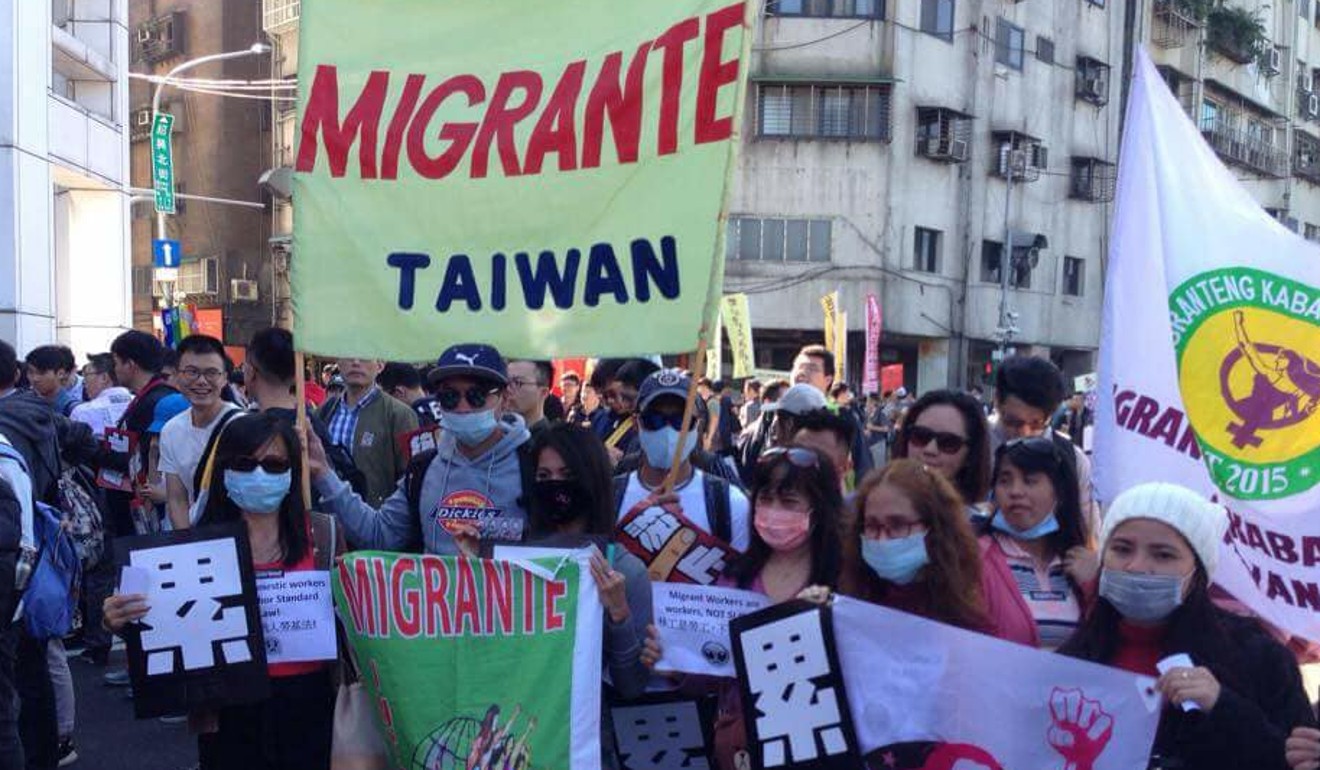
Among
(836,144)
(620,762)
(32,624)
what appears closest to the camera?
(620,762)

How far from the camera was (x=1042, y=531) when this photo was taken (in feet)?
13.1

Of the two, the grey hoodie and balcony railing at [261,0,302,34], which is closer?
the grey hoodie

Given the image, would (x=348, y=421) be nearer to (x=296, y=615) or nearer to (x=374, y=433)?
(x=374, y=433)

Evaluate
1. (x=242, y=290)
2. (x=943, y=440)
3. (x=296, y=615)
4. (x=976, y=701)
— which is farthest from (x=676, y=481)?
(x=242, y=290)

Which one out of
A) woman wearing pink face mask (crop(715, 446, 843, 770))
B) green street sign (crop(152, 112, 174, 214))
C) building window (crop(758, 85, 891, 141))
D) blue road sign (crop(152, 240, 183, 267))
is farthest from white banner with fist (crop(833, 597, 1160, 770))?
building window (crop(758, 85, 891, 141))

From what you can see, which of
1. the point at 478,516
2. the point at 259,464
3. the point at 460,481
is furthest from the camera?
the point at 460,481

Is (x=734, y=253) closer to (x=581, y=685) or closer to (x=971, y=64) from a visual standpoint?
(x=971, y=64)

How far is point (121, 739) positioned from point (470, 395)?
359 cm

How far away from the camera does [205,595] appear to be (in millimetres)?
3773

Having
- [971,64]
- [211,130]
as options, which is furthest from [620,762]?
[211,130]

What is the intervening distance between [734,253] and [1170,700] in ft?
92.8

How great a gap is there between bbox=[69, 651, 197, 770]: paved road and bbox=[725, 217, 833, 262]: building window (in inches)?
965

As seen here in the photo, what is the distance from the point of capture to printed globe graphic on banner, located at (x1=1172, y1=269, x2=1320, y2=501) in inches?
145

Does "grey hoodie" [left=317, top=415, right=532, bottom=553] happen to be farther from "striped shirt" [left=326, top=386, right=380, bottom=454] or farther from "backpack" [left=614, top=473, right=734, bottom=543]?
"striped shirt" [left=326, top=386, right=380, bottom=454]
